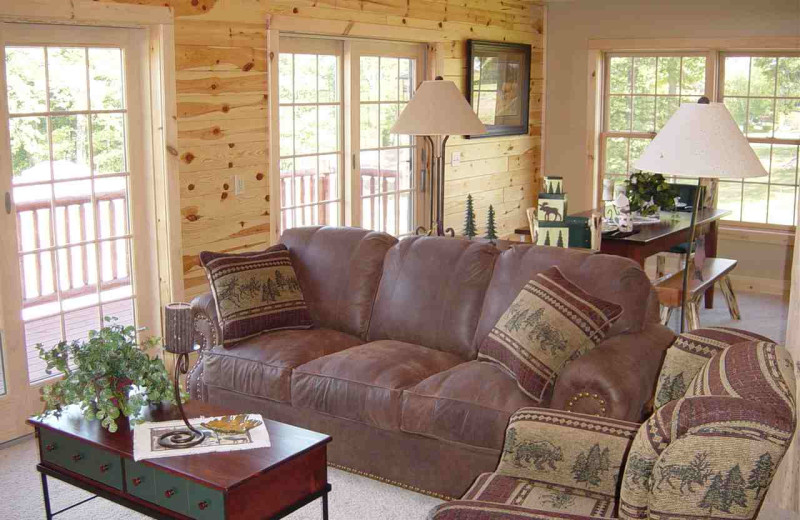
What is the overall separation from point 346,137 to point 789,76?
12.1ft

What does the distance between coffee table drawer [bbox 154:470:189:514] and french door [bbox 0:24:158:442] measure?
1.55 m

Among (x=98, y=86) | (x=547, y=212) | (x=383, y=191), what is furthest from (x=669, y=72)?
(x=98, y=86)

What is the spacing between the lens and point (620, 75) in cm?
779

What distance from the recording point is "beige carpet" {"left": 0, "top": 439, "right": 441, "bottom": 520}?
336cm

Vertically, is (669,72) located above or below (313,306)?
above

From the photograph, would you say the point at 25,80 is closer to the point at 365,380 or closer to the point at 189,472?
the point at 365,380

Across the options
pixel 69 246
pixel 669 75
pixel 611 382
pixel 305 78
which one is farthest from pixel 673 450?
pixel 669 75

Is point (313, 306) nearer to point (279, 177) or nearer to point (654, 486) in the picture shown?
point (279, 177)

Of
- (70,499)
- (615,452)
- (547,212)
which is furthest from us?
(547,212)

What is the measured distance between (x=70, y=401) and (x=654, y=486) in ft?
6.30

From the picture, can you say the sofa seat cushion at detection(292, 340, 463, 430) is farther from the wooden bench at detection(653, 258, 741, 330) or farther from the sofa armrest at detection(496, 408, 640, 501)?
the wooden bench at detection(653, 258, 741, 330)

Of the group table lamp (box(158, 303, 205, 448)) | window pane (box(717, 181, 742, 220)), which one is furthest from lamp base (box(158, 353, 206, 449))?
window pane (box(717, 181, 742, 220))

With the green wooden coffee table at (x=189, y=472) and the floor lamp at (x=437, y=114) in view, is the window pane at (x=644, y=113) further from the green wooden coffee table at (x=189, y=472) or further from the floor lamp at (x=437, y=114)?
the green wooden coffee table at (x=189, y=472)

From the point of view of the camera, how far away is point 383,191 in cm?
642
